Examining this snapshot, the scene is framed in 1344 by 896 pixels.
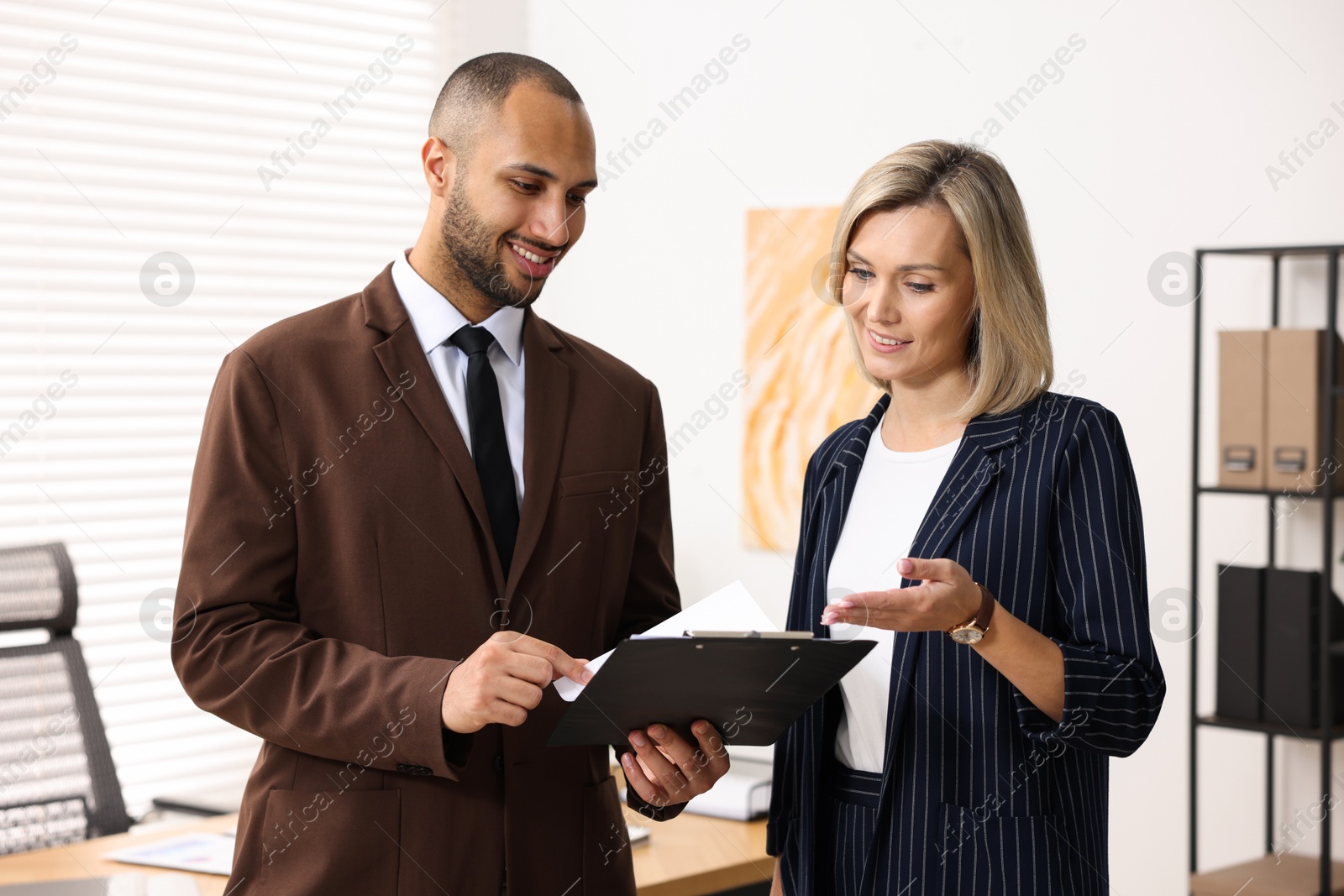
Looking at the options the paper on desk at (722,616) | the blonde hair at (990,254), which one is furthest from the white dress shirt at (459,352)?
the blonde hair at (990,254)

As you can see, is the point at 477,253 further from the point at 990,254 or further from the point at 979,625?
the point at 979,625

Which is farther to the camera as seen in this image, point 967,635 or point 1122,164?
point 1122,164

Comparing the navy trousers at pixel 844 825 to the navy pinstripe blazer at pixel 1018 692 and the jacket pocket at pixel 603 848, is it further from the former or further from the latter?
the jacket pocket at pixel 603 848

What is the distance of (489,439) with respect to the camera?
1703 millimetres

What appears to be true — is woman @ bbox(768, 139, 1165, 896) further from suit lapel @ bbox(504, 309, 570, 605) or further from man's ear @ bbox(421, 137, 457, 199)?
man's ear @ bbox(421, 137, 457, 199)

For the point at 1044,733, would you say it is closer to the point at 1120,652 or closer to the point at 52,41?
the point at 1120,652

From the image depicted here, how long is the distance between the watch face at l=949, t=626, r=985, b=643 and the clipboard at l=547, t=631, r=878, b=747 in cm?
11

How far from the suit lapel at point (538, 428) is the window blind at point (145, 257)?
2005 mm

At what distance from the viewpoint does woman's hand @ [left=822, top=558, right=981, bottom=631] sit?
134cm

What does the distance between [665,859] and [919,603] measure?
52.1 inches

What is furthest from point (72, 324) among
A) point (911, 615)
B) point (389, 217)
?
point (911, 615)

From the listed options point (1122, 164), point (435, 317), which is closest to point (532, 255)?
point (435, 317)

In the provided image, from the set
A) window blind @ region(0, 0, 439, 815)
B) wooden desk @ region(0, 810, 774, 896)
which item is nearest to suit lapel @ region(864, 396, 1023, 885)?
wooden desk @ region(0, 810, 774, 896)

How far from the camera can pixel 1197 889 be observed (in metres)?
3.02
